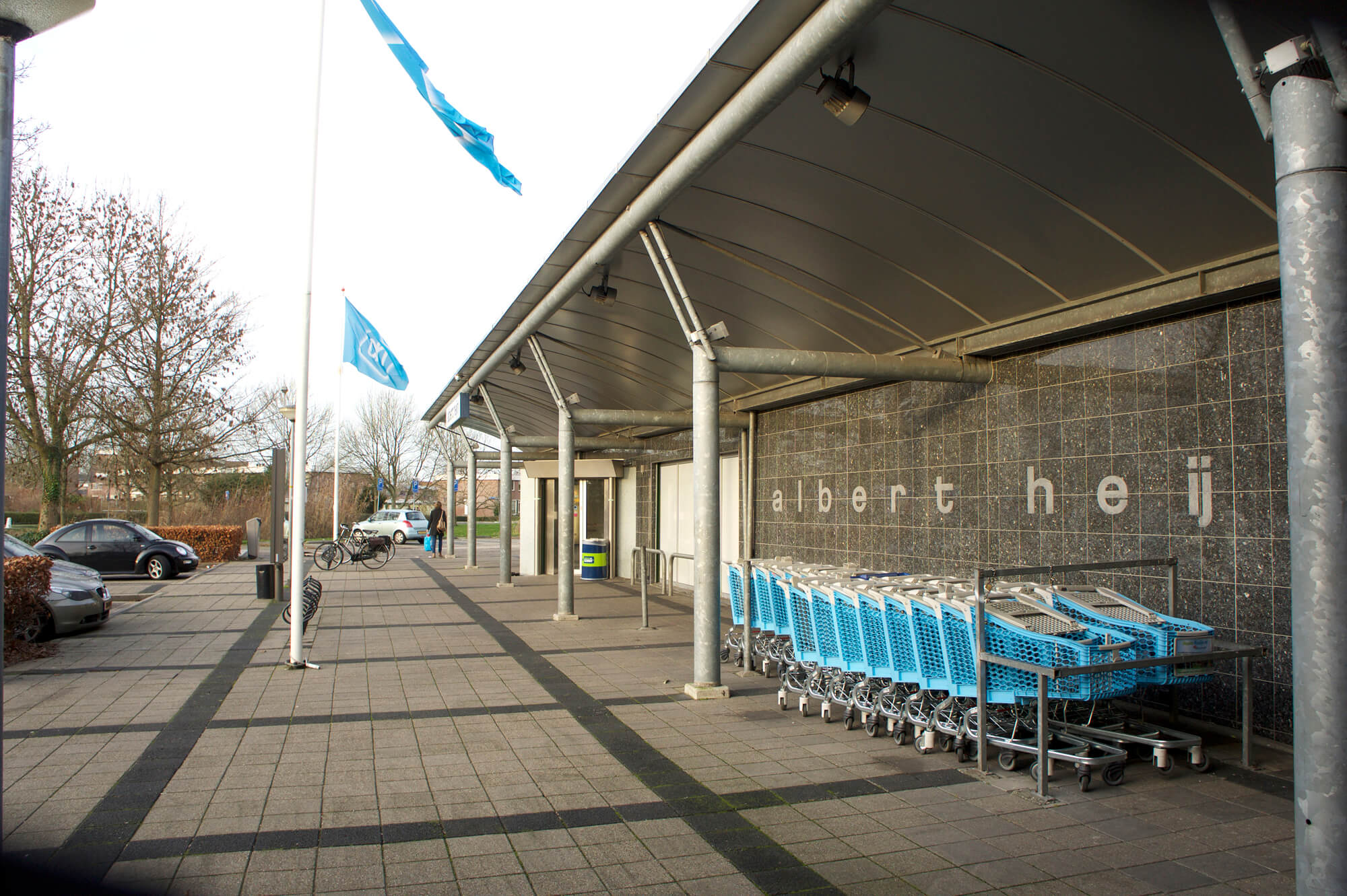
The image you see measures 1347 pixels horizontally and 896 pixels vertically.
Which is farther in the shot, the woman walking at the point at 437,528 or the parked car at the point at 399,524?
the parked car at the point at 399,524

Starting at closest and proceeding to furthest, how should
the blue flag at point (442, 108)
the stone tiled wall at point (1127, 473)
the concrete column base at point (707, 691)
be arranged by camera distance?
the stone tiled wall at point (1127, 473) < the concrete column base at point (707, 691) < the blue flag at point (442, 108)

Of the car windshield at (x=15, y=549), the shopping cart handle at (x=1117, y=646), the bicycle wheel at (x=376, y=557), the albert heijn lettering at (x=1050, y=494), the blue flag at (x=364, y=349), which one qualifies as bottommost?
the bicycle wheel at (x=376, y=557)

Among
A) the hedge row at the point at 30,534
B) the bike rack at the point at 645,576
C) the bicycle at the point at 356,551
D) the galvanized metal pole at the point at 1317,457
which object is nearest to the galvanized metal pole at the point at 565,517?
the bike rack at the point at 645,576

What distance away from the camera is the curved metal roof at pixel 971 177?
13.8 ft

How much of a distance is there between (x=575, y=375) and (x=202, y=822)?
11.1 meters

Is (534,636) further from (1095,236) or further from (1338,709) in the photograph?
(1338,709)

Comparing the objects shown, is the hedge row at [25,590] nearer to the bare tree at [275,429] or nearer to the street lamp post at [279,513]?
the street lamp post at [279,513]

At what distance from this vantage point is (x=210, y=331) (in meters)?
24.7

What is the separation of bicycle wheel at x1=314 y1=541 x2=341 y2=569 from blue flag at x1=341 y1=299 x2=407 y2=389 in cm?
547


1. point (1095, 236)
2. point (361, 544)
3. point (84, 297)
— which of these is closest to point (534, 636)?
point (1095, 236)

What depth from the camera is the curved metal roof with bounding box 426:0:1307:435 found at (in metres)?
4.19

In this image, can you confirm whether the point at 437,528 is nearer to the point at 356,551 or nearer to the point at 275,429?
the point at 356,551

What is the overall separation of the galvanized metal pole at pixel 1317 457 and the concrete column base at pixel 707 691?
208 inches

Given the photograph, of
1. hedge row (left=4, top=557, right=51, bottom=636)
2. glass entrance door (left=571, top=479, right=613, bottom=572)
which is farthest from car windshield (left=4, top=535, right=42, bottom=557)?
glass entrance door (left=571, top=479, right=613, bottom=572)
